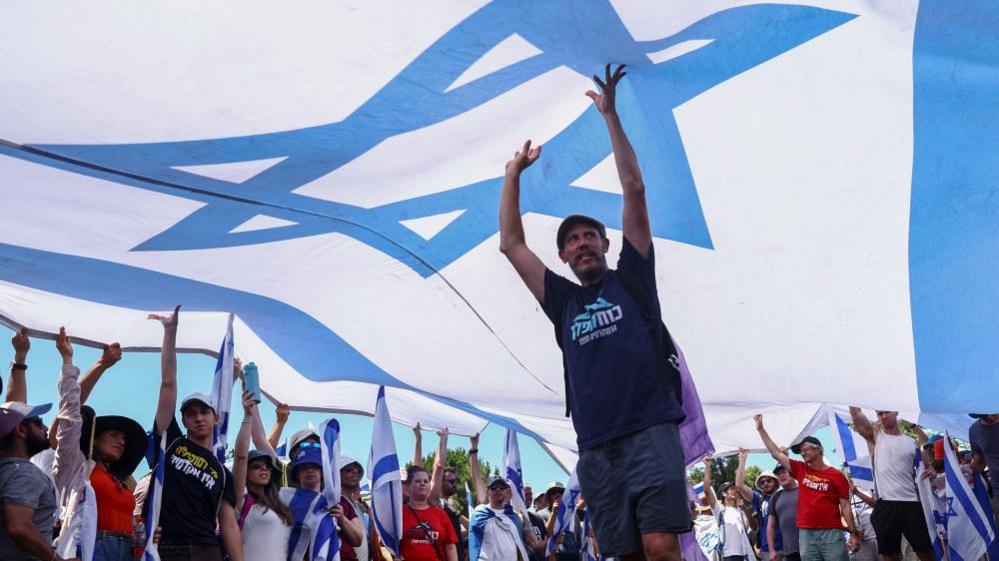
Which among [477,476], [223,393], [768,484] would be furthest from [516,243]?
[768,484]

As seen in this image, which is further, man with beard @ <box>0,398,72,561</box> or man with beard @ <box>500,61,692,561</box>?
man with beard @ <box>0,398,72,561</box>

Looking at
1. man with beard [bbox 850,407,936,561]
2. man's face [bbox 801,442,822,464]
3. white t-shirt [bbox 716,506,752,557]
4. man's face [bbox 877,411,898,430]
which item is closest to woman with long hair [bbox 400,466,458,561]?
man's face [bbox 801,442,822,464]

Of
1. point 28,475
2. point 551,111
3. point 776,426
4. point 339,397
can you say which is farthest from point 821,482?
point 28,475

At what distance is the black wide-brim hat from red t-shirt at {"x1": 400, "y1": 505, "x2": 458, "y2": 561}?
2731 millimetres

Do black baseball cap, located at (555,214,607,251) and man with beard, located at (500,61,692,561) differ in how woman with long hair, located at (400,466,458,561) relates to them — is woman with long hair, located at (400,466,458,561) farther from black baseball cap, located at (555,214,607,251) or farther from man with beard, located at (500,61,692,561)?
black baseball cap, located at (555,214,607,251)

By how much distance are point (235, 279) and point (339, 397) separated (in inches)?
106

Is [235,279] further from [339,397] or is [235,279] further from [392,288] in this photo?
[339,397]

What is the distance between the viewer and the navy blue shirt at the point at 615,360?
2732mm

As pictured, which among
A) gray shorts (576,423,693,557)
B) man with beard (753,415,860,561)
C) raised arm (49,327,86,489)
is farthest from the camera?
man with beard (753,415,860,561)

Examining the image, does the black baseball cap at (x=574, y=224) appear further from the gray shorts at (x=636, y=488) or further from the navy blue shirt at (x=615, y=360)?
the gray shorts at (x=636, y=488)

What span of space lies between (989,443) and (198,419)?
552 centimetres

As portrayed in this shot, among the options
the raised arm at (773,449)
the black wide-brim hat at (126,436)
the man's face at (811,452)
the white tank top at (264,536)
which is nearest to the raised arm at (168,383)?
the black wide-brim hat at (126,436)

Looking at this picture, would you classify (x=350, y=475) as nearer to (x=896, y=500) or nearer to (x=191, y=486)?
(x=191, y=486)

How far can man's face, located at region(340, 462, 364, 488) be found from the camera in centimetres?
665
